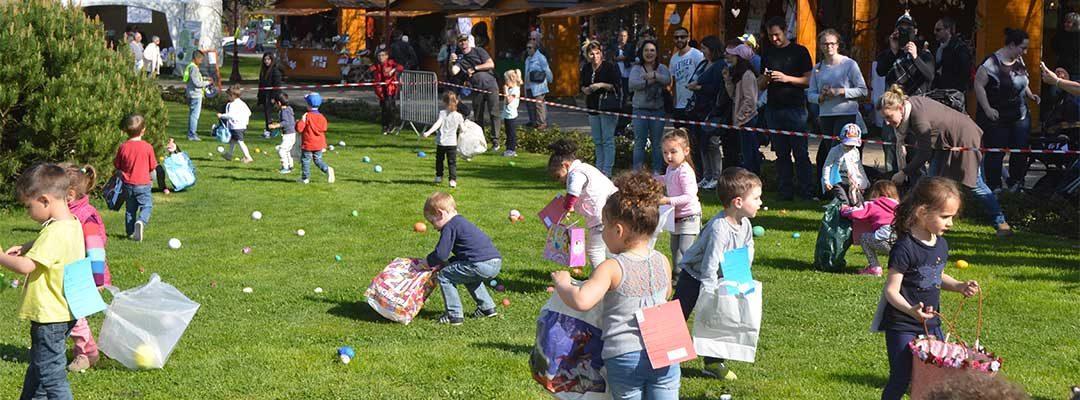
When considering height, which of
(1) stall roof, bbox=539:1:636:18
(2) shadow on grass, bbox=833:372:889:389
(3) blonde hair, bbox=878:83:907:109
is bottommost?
(2) shadow on grass, bbox=833:372:889:389

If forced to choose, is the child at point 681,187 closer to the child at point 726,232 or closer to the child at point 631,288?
the child at point 726,232

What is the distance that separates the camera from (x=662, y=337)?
5051 mm

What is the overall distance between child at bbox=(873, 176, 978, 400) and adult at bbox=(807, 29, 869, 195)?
740cm

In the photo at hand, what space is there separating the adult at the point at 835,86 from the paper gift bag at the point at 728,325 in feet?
22.2

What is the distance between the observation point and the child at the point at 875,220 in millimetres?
9703

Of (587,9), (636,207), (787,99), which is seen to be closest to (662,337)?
(636,207)

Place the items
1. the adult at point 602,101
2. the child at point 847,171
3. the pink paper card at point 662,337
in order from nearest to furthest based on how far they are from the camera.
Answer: the pink paper card at point 662,337
the child at point 847,171
the adult at point 602,101

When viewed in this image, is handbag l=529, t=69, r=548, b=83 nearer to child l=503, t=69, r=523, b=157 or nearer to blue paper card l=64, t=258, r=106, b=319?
child l=503, t=69, r=523, b=157

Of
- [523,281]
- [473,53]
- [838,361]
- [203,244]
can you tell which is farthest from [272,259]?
[473,53]

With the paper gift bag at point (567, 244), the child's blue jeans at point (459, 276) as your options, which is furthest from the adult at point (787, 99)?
the child's blue jeans at point (459, 276)

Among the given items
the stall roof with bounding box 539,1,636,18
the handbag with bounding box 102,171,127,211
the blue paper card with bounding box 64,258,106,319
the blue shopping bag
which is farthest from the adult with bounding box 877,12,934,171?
the stall roof with bounding box 539,1,636,18

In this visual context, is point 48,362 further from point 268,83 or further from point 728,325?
point 268,83

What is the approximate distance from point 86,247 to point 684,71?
958 cm

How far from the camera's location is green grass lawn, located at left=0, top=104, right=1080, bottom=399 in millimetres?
7047
